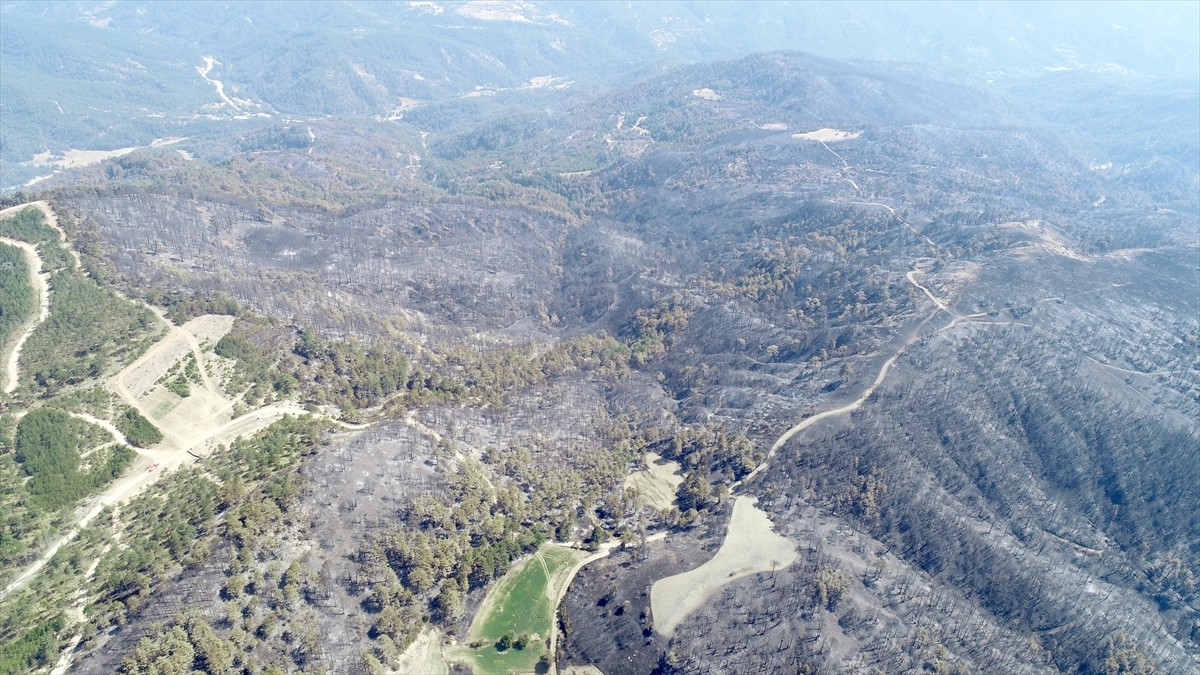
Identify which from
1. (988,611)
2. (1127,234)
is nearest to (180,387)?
(988,611)

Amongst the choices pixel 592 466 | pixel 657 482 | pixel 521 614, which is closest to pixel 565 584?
pixel 521 614

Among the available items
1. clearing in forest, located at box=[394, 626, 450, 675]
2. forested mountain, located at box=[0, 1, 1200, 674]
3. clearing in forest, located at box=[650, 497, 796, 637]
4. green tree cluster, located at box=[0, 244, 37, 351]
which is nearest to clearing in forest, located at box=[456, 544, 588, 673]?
forested mountain, located at box=[0, 1, 1200, 674]

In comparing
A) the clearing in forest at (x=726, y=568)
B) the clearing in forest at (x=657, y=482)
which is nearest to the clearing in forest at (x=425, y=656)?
the clearing in forest at (x=726, y=568)

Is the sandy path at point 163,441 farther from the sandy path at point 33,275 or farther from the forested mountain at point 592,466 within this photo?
the sandy path at point 33,275

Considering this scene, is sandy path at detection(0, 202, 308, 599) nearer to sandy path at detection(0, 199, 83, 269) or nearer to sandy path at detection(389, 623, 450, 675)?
sandy path at detection(0, 199, 83, 269)

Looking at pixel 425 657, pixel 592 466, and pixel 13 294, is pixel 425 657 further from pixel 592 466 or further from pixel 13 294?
pixel 13 294

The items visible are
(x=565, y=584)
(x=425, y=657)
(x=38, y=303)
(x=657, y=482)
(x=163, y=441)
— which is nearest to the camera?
(x=425, y=657)
